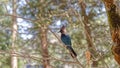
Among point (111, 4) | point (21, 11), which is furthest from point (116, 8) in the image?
point (21, 11)

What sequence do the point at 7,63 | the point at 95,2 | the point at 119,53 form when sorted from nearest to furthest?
1. the point at 119,53
2. the point at 95,2
3. the point at 7,63

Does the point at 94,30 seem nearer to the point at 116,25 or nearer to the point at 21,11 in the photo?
the point at 21,11

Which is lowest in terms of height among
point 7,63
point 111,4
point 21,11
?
point 7,63

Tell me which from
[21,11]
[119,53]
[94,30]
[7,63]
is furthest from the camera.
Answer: [7,63]

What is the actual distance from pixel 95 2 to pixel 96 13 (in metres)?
0.33

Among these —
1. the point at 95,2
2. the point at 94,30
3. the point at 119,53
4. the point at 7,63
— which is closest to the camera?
the point at 119,53

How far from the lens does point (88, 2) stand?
6.50m

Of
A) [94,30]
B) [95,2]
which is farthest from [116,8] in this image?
[95,2]

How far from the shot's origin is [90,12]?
21.7 feet

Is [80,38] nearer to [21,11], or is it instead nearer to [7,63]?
[21,11]

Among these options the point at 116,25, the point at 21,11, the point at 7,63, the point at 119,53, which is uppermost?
the point at 116,25

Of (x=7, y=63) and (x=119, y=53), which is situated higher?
(x=119, y=53)

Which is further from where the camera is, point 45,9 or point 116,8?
point 45,9

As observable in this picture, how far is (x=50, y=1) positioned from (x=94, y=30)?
1569 mm
